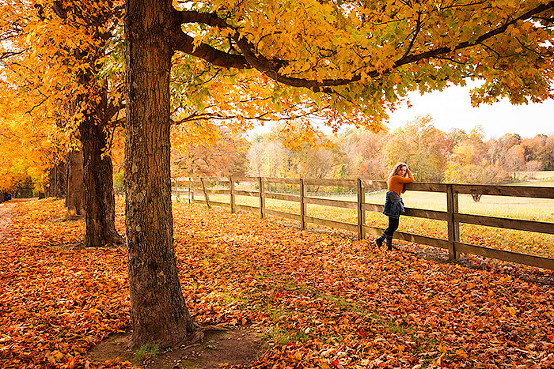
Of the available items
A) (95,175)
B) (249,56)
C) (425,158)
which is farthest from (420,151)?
(249,56)

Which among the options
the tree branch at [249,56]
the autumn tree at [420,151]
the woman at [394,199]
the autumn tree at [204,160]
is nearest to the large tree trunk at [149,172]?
the tree branch at [249,56]

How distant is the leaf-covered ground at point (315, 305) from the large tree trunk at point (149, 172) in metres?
0.64

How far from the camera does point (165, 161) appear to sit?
3.75 m

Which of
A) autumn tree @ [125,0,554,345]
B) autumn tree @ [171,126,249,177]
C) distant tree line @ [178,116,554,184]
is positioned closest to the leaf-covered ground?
autumn tree @ [125,0,554,345]

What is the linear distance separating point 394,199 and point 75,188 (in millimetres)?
11521

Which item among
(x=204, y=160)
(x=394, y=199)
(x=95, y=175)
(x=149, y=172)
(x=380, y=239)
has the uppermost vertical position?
(x=204, y=160)

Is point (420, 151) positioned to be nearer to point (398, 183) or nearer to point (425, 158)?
point (425, 158)

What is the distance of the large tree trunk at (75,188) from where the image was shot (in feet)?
43.7

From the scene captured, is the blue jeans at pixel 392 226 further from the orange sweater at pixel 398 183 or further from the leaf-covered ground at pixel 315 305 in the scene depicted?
the orange sweater at pixel 398 183

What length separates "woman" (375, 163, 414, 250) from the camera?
7133mm

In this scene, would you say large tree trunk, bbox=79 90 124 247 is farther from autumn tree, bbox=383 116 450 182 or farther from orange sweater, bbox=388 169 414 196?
autumn tree, bbox=383 116 450 182

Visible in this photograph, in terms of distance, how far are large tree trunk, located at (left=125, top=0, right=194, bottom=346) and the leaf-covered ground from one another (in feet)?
2.10

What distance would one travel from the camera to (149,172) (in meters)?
3.64

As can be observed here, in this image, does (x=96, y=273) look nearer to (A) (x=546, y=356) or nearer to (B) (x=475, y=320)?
(B) (x=475, y=320)
